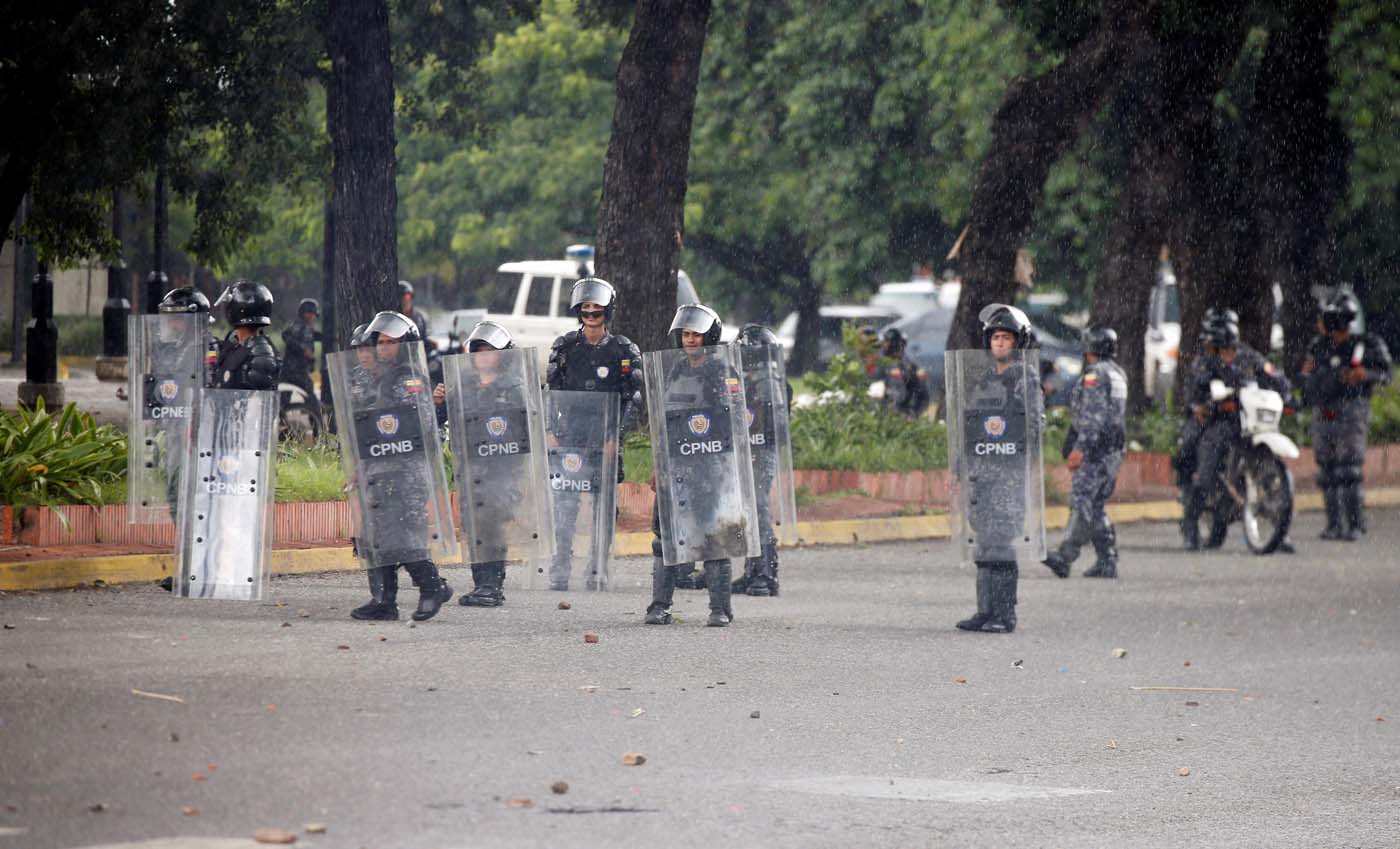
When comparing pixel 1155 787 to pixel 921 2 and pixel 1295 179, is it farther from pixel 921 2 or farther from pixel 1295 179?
pixel 921 2

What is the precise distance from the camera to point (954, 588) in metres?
14.5

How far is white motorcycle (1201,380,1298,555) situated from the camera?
55.8 ft

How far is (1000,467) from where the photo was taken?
1208 cm

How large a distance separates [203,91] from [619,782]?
1475 centimetres

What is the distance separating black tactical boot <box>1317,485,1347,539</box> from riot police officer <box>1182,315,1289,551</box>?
1.81 metres

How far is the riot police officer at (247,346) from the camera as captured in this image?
12.0m

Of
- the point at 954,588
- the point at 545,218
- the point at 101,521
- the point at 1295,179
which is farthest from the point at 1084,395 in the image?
the point at 545,218

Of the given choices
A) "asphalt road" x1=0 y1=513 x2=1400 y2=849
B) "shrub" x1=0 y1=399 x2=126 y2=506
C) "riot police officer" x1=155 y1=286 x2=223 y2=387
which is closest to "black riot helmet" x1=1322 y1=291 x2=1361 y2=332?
"asphalt road" x1=0 y1=513 x2=1400 y2=849

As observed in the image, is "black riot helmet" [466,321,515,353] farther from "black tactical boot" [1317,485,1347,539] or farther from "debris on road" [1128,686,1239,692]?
"black tactical boot" [1317,485,1347,539]

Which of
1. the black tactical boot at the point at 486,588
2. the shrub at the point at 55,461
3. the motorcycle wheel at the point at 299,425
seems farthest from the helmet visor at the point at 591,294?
the motorcycle wheel at the point at 299,425

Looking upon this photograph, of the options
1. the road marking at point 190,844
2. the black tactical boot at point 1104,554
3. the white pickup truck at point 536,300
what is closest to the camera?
the road marking at point 190,844

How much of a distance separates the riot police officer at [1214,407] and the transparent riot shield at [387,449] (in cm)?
789

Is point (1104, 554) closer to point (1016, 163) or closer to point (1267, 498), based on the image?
point (1267, 498)

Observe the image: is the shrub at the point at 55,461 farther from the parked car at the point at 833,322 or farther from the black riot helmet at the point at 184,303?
the parked car at the point at 833,322
